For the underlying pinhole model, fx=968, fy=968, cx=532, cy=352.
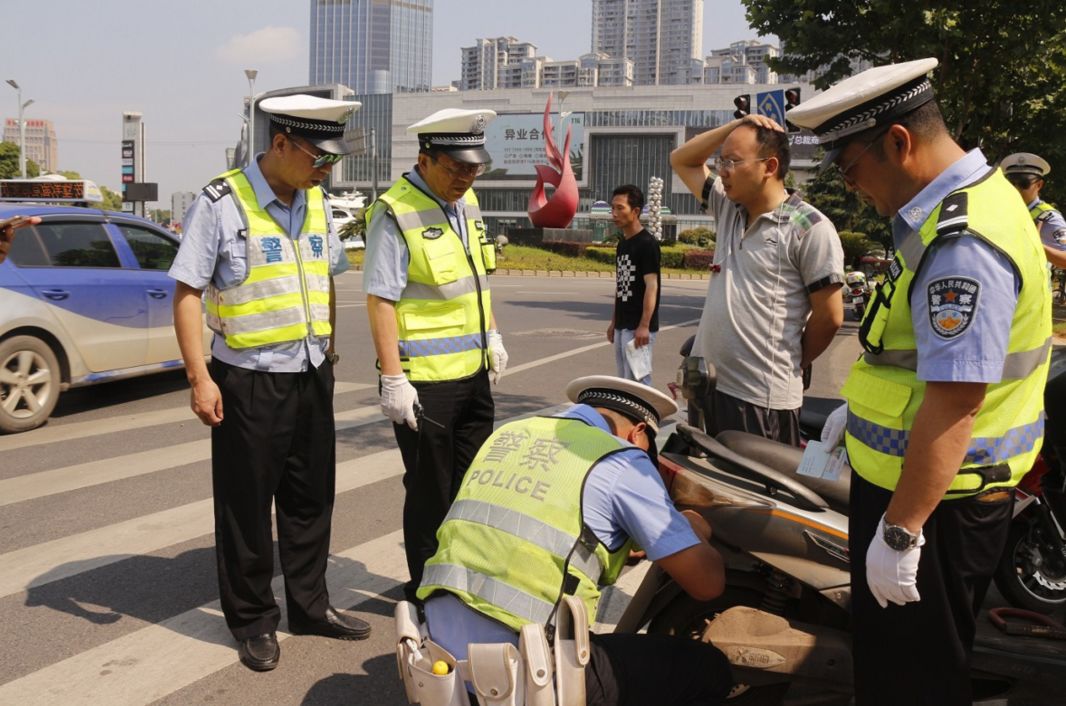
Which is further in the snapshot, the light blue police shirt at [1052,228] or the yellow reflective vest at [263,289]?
the light blue police shirt at [1052,228]

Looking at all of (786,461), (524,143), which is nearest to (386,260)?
(786,461)

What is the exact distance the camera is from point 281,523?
12.9ft

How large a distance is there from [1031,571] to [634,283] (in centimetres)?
385

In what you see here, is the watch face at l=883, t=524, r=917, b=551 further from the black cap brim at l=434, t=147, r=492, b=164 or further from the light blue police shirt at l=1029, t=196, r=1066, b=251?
the light blue police shirt at l=1029, t=196, r=1066, b=251

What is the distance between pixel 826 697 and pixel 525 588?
1.17 meters

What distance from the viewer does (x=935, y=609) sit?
2270mm

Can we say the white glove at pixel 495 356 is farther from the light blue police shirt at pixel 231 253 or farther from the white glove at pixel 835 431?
the white glove at pixel 835 431

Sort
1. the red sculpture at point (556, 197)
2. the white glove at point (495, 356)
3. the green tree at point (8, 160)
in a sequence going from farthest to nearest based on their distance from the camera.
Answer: the green tree at point (8, 160) → the red sculpture at point (556, 197) → the white glove at point (495, 356)

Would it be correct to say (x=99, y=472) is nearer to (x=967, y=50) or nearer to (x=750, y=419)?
(x=750, y=419)

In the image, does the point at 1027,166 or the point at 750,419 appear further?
the point at 1027,166

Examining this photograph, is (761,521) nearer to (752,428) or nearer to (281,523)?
(752,428)

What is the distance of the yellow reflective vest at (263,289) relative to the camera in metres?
3.67

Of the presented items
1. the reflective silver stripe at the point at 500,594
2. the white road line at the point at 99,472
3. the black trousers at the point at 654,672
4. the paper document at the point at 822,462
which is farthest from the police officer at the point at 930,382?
the white road line at the point at 99,472

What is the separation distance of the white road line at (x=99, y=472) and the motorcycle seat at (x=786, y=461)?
4.34m
